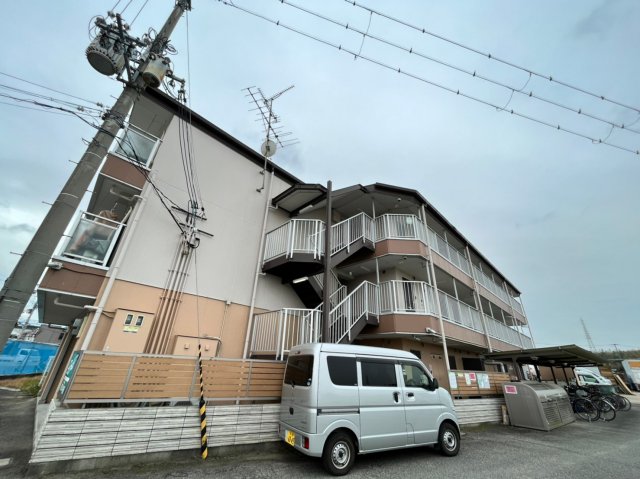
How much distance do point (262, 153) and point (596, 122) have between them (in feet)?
33.2

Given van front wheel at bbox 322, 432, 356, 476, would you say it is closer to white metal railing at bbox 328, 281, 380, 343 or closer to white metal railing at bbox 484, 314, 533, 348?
white metal railing at bbox 328, 281, 380, 343

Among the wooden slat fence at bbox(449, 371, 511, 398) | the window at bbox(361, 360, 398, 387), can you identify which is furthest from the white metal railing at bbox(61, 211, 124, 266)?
the wooden slat fence at bbox(449, 371, 511, 398)

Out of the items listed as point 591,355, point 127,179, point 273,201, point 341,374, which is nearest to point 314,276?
point 273,201

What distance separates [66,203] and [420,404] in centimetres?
725

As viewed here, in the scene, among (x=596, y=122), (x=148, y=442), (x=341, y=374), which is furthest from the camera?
(x=596, y=122)

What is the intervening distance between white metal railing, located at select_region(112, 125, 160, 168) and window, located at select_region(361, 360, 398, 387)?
7.95 m

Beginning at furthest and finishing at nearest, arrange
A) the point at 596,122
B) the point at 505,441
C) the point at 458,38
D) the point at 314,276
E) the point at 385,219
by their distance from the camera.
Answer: the point at 385,219 → the point at 314,276 → the point at 505,441 → the point at 596,122 → the point at 458,38

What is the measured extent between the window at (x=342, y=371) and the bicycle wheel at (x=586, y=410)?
40.3ft

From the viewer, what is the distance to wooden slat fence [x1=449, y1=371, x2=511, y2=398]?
8.97m

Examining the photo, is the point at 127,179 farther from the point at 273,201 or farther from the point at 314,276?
the point at 314,276

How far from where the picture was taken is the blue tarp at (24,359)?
616 inches

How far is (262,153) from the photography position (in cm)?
1101

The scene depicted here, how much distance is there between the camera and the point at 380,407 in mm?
5043

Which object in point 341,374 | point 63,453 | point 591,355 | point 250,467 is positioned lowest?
point 250,467
